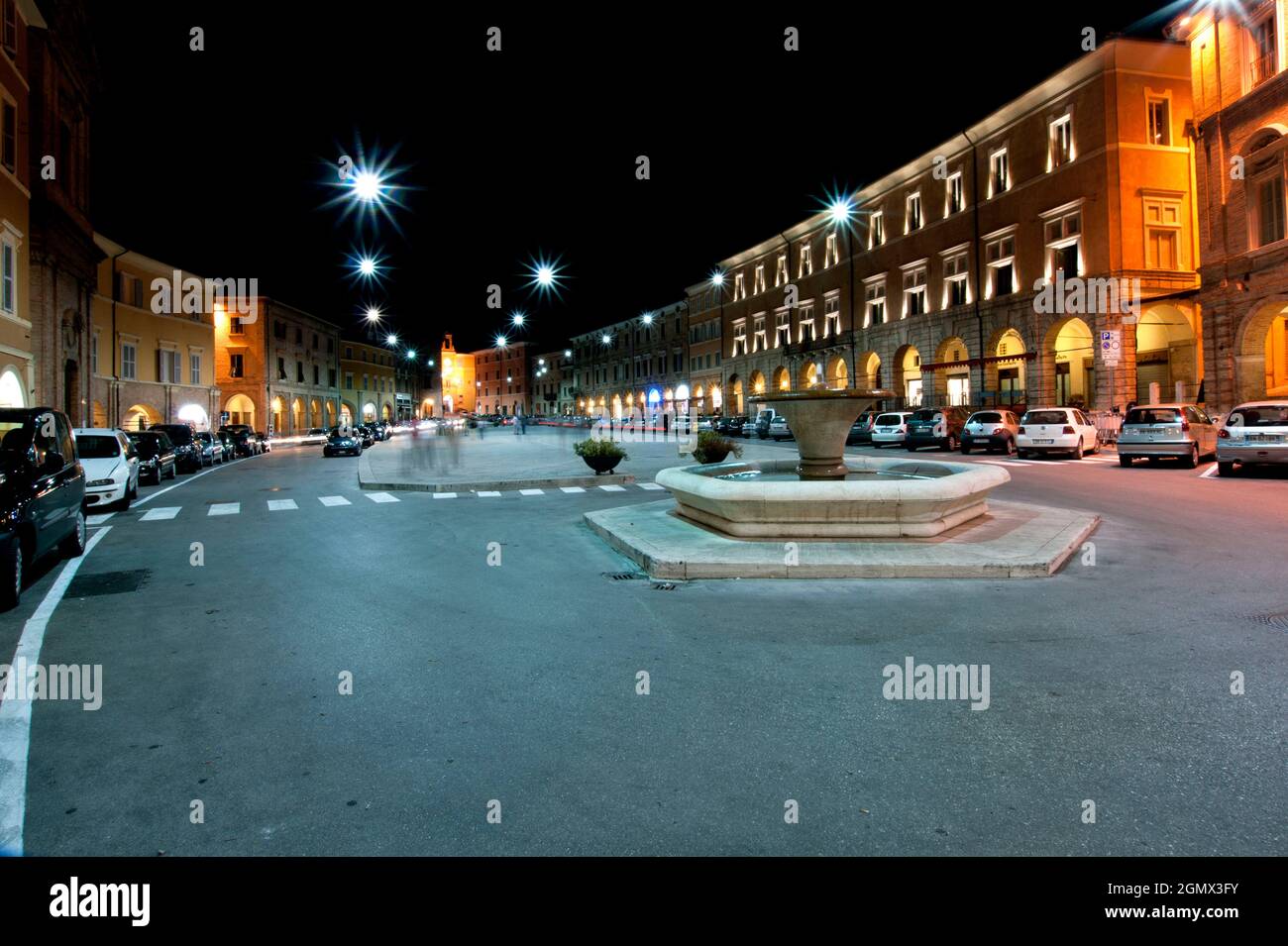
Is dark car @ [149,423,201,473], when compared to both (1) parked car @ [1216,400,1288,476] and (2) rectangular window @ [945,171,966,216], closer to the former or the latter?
(1) parked car @ [1216,400,1288,476]

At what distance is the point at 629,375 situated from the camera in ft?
310

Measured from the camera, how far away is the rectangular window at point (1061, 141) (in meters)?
35.1

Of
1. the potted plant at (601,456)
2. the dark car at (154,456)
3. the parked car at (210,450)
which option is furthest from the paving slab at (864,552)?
the parked car at (210,450)

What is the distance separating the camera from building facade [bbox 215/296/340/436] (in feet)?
200

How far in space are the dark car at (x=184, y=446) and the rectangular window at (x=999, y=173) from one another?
39.1m

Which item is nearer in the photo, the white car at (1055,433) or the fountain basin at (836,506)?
the fountain basin at (836,506)

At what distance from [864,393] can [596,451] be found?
9.57m

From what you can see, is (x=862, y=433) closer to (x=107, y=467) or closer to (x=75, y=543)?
(x=107, y=467)

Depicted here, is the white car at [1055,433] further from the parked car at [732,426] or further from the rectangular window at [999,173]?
the parked car at [732,426]

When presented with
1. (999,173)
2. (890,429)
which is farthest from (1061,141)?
(890,429)

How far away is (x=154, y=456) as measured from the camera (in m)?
22.4
